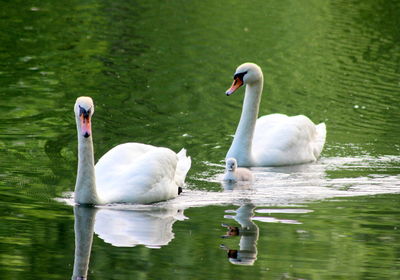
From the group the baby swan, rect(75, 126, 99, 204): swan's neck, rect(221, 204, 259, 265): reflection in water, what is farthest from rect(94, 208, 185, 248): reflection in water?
the baby swan

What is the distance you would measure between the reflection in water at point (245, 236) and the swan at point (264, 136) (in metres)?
2.77

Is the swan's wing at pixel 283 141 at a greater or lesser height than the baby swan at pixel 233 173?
greater

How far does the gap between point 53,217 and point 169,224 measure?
1.32m

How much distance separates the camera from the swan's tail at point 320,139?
52.6 feet

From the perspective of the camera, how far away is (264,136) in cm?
1580

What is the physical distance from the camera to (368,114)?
61.0 feet

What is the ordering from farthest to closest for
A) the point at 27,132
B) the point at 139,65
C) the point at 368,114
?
the point at 139,65 → the point at 368,114 → the point at 27,132

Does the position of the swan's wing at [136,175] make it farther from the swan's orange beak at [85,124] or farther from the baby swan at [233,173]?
the baby swan at [233,173]

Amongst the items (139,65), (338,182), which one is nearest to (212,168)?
(338,182)

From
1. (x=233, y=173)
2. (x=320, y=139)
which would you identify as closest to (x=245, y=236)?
(x=233, y=173)

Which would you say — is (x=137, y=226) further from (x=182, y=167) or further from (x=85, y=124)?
(x=182, y=167)

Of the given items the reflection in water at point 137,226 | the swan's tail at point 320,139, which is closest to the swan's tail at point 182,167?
the reflection in water at point 137,226

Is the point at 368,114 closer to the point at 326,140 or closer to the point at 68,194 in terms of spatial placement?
the point at 326,140

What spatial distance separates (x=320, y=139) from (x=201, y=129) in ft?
6.68
